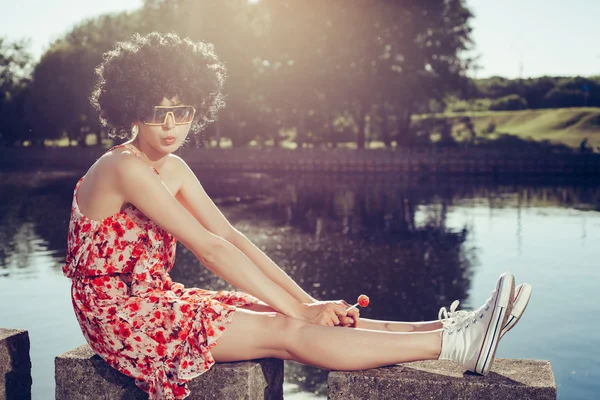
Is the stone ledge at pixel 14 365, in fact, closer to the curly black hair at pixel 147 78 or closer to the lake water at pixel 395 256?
the curly black hair at pixel 147 78

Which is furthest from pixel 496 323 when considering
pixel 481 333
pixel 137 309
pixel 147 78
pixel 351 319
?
pixel 147 78

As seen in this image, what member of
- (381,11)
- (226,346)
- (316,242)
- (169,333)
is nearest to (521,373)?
(226,346)

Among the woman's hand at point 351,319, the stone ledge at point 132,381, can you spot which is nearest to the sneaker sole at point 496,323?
the woman's hand at point 351,319

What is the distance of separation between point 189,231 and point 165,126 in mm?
431

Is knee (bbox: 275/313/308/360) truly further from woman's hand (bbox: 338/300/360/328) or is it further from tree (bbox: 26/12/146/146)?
tree (bbox: 26/12/146/146)

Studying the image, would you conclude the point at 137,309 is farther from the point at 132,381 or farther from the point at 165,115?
the point at 165,115

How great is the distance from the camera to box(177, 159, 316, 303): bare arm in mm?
3062

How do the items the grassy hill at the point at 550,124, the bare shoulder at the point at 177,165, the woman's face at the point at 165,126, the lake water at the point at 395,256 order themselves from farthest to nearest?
1. the grassy hill at the point at 550,124
2. the lake water at the point at 395,256
3. the bare shoulder at the point at 177,165
4. the woman's face at the point at 165,126

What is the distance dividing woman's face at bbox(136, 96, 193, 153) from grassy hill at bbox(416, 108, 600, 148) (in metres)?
47.2

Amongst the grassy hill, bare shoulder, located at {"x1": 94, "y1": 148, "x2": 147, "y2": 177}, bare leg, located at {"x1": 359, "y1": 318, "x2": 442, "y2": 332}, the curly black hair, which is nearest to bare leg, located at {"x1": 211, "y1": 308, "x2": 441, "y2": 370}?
bare leg, located at {"x1": 359, "y1": 318, "x2": 442, "y2": 332}

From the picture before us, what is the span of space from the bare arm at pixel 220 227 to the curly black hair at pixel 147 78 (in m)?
0.37

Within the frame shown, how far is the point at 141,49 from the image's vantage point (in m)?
2.75

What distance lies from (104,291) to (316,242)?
46.9 ft

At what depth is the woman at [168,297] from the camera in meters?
2.61
